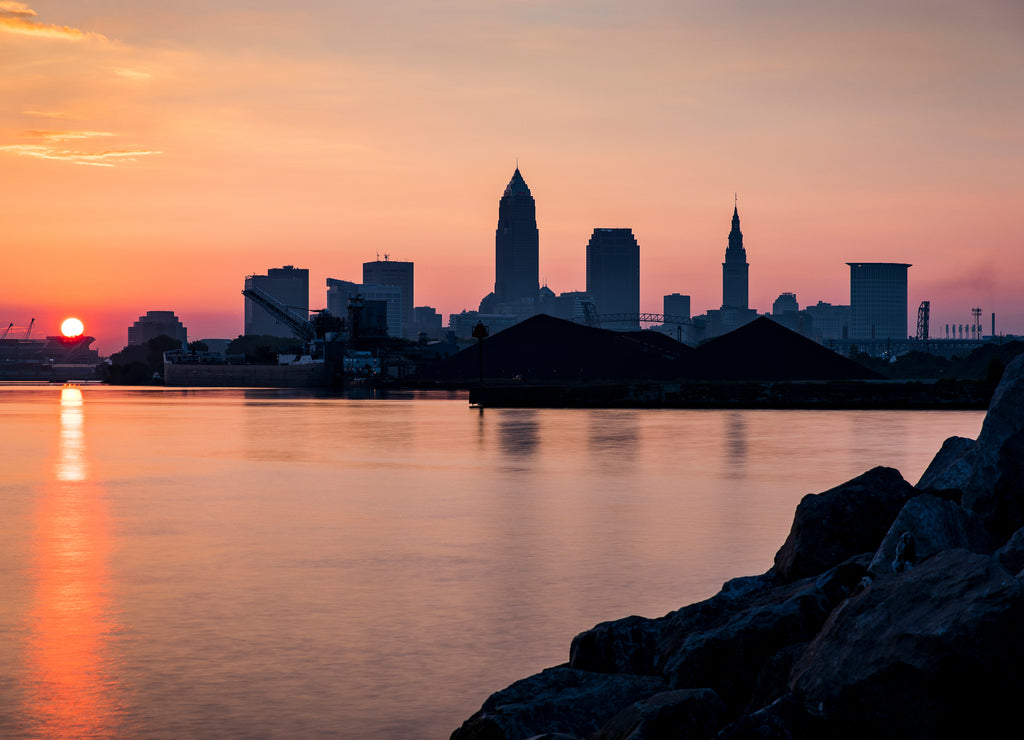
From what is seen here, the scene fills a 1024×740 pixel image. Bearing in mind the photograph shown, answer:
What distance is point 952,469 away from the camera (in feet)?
39.6

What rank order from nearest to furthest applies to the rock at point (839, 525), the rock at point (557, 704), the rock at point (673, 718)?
the rock at point (673, 718), the rock at point (557, 704), the rock at point (839, 525)

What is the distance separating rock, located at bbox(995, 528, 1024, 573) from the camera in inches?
327

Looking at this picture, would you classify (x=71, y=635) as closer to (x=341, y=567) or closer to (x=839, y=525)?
(x=341, y=567)

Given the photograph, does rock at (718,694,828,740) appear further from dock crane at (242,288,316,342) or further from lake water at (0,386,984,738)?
dock crane at (242,288,316,342)

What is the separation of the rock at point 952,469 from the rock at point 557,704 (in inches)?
189

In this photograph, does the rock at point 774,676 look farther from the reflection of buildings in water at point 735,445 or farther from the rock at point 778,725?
the reflection of buildings in water at point 735,445

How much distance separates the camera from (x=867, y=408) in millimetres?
80812

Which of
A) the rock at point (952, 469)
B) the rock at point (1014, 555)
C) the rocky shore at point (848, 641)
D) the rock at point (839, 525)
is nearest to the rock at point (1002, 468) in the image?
the rocky shore at point (848, 641)

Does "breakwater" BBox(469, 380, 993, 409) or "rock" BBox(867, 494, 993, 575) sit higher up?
"rock" BBox(867, 494, 993, 575)

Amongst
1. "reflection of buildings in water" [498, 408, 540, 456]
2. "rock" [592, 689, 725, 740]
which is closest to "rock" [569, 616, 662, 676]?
"rock" [592, 689, 725, 740]

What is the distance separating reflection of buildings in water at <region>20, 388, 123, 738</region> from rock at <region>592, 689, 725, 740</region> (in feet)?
14.2

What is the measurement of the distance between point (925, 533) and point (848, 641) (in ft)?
6.45

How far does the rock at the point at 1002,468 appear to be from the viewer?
10.6 metres

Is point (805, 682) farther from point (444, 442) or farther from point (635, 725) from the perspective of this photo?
point (444, 442)
